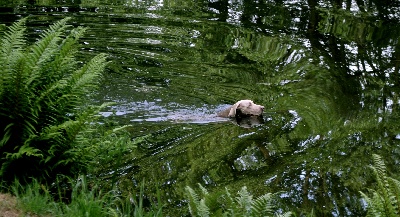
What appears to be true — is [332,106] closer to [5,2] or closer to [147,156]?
[147,156]

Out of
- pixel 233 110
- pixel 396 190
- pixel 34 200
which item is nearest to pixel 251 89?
pixel 233 110

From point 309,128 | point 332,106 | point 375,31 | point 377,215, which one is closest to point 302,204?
point 377,215

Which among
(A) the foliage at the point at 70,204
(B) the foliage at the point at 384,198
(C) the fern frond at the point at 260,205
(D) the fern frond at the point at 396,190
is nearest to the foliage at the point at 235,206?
(C) the fern frond at the point at 260,205

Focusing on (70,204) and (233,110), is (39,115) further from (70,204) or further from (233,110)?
(233,110)

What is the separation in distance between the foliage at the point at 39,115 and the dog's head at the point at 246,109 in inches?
112

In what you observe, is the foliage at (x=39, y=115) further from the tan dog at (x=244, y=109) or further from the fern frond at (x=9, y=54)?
the tan dog at (x=244, y=109)

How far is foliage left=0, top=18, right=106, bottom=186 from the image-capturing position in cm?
475

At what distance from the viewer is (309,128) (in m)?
7.24

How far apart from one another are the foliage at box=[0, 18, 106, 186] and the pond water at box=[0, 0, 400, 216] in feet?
2.16

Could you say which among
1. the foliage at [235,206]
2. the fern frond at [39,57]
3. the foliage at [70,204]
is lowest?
the foliage at [70,204]

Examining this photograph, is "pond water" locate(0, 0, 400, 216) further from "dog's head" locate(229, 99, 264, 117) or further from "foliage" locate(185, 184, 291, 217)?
"foliage" locate(185, 184, 291, 217)

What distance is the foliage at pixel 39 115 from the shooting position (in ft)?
15.6

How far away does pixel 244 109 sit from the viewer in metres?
7.52

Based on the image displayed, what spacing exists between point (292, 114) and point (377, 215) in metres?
3.76
